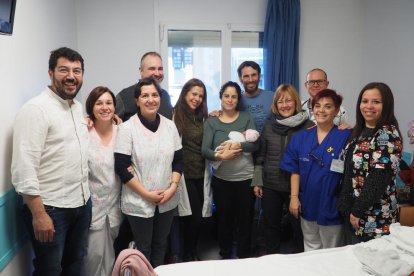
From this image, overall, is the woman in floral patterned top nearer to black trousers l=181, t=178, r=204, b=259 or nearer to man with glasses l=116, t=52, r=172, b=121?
black trousers l=181, t=178, r=204, b=259

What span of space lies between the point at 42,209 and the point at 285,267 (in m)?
1.21

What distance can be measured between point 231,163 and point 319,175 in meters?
0.63

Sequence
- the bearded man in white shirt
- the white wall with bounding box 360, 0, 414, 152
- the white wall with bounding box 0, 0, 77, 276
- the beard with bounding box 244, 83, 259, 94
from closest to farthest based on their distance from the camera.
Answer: the bearded man in white shirt < the white wall with bounding box 0, 0, 77, 276 < the beard with bounding box 244, 83, 259, 94 < the white wall with bounding box 360, 0, 414, 152

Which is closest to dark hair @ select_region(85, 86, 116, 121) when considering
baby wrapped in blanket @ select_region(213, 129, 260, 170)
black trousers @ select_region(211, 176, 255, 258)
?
baby wrapped in blanket @ select_region(213, 129, 260, 170)

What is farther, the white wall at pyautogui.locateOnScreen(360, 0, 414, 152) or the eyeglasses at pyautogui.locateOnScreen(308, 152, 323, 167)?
the white wall at pyautogui.locateOnScreen(360, 0, 414, 152)

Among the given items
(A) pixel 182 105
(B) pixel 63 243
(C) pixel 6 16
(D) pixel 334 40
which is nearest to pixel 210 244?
(A) pixel 182 105

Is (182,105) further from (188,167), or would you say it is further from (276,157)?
(276,157)

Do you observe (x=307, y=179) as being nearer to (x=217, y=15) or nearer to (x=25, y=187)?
(x=25, y=187)

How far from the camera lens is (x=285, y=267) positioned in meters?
1.48

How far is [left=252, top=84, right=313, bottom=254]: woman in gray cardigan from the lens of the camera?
7.07 feet

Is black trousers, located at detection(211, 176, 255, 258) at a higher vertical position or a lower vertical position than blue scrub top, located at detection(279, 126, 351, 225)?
lower

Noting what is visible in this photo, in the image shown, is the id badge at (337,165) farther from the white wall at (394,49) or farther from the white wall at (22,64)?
the white wall at (22,64)

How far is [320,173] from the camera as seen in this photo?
6.23 feet

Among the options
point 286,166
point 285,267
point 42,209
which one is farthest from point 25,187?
point 286,166
